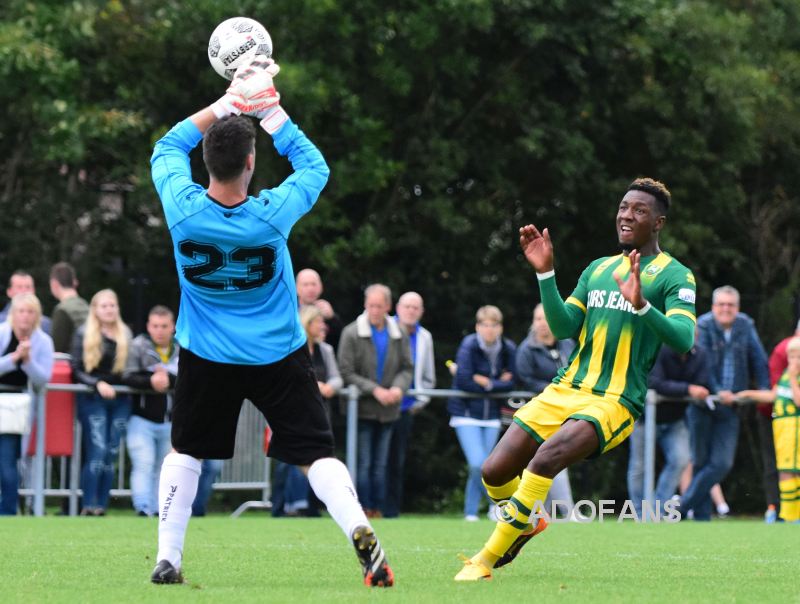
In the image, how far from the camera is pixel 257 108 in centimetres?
749

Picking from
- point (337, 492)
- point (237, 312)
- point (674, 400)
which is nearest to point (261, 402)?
point (237, 312)

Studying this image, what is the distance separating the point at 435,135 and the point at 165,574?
49.2ft

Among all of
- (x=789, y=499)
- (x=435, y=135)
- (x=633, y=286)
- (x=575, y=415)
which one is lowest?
(x=789, y=499)

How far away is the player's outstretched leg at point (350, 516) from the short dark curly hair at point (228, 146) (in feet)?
4.54

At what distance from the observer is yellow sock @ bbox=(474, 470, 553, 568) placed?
8.00 meters

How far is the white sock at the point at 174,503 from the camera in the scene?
7.56 metres

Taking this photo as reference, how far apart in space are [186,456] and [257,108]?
1.65 metres

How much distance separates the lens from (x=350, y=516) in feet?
23.9

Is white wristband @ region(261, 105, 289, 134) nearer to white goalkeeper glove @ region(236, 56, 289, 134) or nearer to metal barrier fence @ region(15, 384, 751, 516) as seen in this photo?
white goalkeeper glove @ region(236, 56, 289, 134)

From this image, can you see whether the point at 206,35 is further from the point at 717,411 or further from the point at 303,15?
the point at 717,411

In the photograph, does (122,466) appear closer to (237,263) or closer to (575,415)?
(575,415)

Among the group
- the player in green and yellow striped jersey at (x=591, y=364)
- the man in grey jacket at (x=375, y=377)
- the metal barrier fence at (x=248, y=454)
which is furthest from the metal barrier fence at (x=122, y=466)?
the player in green and yellow striped jersey at (x=591, y=364)

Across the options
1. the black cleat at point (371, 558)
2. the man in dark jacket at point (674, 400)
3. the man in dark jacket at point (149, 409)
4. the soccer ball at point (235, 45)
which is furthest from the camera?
the man in dark jacket at point (674, 400)

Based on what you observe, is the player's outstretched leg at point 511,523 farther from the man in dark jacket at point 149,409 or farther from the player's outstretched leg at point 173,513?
the man in dark jacket at point 149,409
